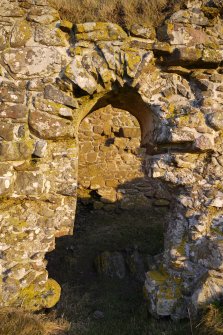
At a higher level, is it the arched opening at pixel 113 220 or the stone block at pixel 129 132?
the stone block at pixel 129 132

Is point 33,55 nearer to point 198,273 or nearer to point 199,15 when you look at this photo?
point 199,15

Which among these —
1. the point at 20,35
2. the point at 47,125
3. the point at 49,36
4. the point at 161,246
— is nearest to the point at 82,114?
the point at 47,125

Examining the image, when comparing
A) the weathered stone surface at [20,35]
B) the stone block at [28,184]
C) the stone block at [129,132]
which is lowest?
the stone block at [28,184]

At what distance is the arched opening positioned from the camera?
3.83 m

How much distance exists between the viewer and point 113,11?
11.5ft

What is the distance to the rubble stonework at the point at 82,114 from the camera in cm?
316

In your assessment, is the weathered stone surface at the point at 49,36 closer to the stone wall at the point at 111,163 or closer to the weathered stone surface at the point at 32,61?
the weathered stone surface at the point at 32,61

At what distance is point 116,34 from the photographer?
338 centimetres

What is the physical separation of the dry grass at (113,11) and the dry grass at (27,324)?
3030 mm

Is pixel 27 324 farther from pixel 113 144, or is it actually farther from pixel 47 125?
pixel 113 144

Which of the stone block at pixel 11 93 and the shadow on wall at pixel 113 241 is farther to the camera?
the shadow on wall at pixel 113 241

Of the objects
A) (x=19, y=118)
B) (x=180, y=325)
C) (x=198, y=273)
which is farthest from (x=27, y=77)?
(x=180, y=325)

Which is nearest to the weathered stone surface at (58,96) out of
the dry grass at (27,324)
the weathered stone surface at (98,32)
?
the weathered stone surface at (98,32)

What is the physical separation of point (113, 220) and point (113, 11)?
441cm
